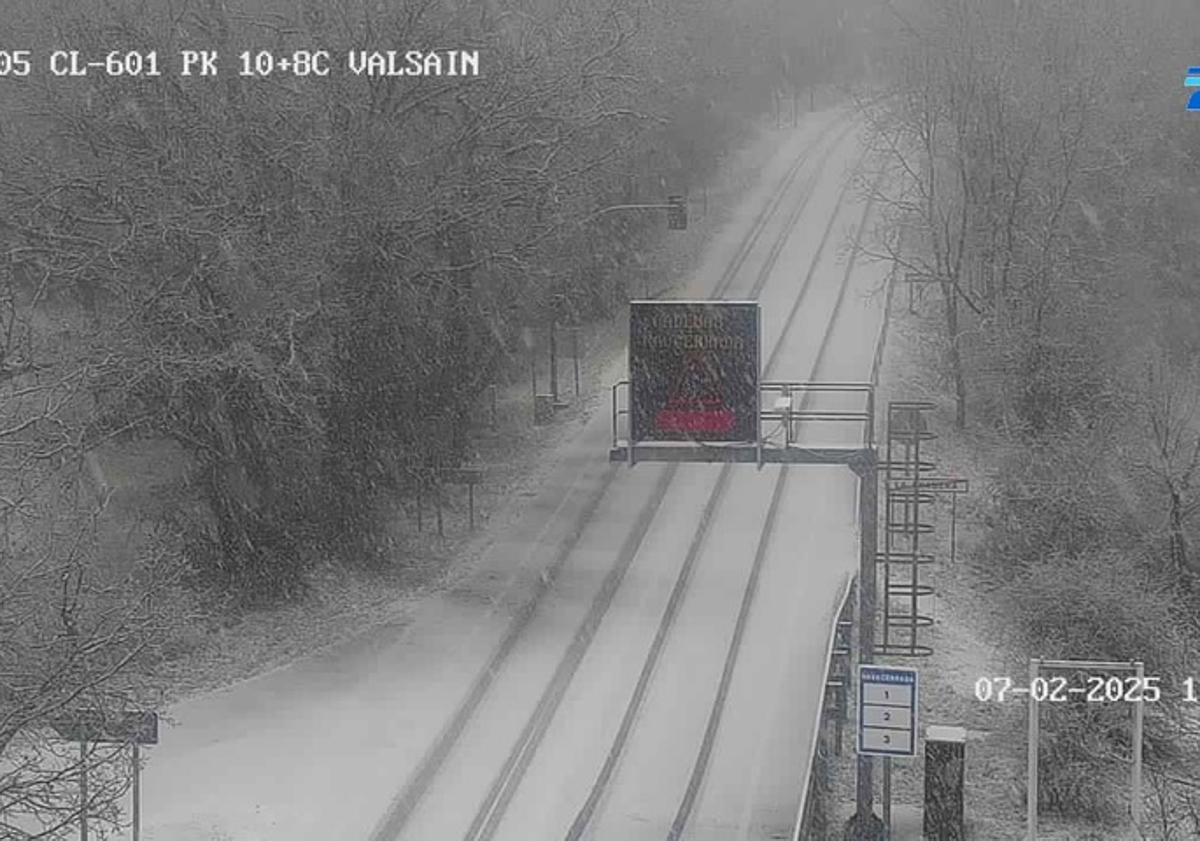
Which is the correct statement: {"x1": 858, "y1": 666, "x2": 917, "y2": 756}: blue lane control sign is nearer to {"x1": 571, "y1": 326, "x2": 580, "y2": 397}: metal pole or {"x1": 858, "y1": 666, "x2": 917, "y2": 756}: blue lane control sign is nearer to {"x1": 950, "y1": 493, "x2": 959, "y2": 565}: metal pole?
{"x1": 950, "y1": 493, "x2": 959, "y2": 565}: metal pole

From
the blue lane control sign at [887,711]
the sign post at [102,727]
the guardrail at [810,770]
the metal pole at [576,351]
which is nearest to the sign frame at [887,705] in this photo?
the blue lane control sign at [887,711]

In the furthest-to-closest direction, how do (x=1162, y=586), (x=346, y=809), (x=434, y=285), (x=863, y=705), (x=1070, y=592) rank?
(x=434, y=285)
(x=1162, y=586)
(x=1070, y=592)
(x=346, y=809)
(x=863, y=705)

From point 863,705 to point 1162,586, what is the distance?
836 cm

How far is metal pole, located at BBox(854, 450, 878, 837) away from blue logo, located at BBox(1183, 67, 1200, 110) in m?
14.2

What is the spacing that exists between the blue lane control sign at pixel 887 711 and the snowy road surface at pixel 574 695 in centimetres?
173

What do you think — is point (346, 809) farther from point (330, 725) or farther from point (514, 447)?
point (514, 447)

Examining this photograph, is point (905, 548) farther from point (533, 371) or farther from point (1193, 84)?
point (1193, 84)

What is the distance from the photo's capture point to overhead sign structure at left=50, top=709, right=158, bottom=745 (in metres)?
11.5

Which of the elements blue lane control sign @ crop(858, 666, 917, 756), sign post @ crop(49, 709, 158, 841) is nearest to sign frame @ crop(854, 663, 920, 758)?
blue lane control sign @ crop(858, 666, 917, 756)

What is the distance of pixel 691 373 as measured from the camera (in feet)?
51.1

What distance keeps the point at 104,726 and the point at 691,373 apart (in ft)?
20.3

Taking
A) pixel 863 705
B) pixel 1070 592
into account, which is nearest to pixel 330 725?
pixel 863 705

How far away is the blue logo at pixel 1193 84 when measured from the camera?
27.1 m

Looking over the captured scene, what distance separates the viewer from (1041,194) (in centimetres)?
3112
